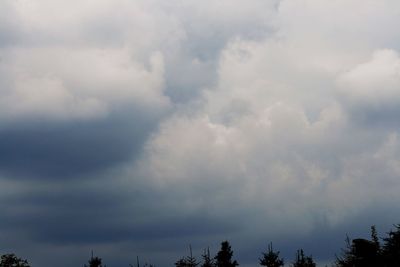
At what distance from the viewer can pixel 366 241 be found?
46.7 m

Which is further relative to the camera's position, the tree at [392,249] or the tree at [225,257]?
the tree at [225,257]

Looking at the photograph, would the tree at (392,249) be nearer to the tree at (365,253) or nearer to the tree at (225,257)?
the tree at (365,253)

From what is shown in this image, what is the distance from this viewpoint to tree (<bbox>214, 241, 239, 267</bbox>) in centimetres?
6844

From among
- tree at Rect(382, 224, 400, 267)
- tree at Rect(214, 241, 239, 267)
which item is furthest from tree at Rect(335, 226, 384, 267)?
tree at Rect(214, 241, 239, 267)

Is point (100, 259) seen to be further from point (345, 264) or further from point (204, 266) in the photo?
point (345, 264)

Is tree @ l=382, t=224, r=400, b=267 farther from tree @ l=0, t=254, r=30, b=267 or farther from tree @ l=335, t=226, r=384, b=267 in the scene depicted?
tree @ l=0, t=254, r=30, b=267

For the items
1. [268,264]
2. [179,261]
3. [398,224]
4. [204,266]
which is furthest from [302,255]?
[398,224]

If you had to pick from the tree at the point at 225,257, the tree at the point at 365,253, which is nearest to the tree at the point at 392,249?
the tree at the point at 365,253

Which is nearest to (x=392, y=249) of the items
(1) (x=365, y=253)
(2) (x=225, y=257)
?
(1) (x=365, y=253)

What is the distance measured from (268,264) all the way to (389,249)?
63.5 feet

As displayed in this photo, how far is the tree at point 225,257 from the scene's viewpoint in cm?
6844

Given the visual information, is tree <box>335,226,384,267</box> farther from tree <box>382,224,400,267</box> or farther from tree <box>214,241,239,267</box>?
tree <box>214,241,239,267</box>

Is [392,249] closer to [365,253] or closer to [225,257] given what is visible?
[365,253]

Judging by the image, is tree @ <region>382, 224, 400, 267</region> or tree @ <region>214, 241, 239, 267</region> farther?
tree @ <region>214, 241, 239, 267</region>
